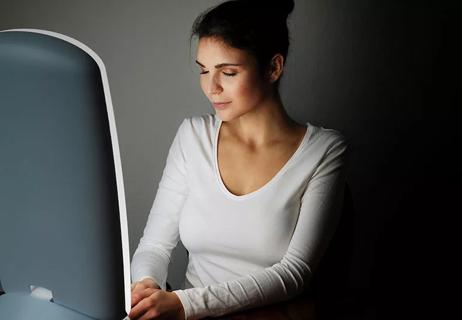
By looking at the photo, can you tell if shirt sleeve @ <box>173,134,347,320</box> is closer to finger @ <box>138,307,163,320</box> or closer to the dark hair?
finger @ <box>138,307,163,320</box>

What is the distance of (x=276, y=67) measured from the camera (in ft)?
4.09

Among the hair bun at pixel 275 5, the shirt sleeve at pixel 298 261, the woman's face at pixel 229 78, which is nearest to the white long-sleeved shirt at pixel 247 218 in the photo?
the shirt sleeve at pixel 298 261

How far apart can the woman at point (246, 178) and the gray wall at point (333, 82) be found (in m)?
0.24

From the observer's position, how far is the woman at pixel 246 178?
3.83 feet

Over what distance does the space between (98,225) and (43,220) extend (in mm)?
67

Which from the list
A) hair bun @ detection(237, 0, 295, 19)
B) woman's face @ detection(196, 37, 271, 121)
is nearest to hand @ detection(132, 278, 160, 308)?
woman's face @ detection(196, 37, 271, 121)

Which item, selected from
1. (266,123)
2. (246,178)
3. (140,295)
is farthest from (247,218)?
(140,295)

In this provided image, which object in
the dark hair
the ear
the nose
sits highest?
the dark hair

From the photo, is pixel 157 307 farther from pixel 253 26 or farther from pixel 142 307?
pixel 253 26

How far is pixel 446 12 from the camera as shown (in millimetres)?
1403

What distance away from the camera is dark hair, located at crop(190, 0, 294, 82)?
1182mm

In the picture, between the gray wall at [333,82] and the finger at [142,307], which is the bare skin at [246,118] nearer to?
the gray wall at [333,82]

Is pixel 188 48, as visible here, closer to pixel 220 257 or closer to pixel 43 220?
pixel 220 257

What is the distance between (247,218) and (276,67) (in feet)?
1.07
